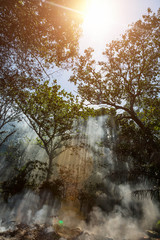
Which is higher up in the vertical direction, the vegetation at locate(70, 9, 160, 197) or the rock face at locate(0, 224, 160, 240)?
the vegetation at locate(70, 9, 160, 197)

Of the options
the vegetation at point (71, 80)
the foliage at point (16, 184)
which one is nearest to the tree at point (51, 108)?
the vegetation at point (71, 80)

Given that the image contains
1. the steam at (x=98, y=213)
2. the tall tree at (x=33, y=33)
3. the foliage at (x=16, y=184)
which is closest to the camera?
the tall tree at (x=33, y=33)

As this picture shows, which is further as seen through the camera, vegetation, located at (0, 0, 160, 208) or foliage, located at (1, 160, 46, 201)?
foliage, located at (1, 160, 46, 201)

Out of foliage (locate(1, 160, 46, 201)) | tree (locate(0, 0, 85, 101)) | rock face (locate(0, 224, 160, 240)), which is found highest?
tree (locate(0, 0, 85, 101))

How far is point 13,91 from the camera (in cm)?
784

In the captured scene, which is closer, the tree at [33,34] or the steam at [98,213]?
the tree at [33,34]

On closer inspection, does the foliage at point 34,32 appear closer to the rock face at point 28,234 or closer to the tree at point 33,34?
the tree at point 33,34

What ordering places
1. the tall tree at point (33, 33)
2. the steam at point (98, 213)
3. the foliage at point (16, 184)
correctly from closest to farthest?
1. the tall tree at point (33, 33)
2. the steam at point (98, 213)
3. the foliage at point (16, 184)

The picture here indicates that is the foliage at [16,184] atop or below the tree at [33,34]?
below

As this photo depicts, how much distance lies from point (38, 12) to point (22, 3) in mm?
656

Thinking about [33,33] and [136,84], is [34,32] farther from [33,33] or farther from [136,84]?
[136,84]

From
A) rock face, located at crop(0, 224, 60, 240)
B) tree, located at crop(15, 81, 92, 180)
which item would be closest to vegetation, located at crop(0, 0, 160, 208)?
tree, located at crop(15, 81, 92, 180)

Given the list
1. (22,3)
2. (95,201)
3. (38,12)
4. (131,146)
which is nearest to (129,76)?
(131,146)

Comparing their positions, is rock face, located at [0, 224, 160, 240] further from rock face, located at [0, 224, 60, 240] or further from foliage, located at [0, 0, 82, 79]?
foliage, located at [0, 0, 82, 79]
